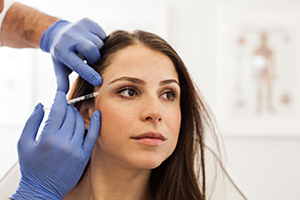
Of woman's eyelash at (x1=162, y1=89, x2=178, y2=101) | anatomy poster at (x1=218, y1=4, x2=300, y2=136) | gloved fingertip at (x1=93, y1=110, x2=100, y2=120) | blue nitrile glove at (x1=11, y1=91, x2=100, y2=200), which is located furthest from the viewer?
anatomy poster at (x1=218, y1=4, x2=300, y2=136)

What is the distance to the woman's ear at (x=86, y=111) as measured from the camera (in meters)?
1.19

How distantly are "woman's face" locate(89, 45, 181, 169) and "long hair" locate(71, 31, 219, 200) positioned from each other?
5 cm

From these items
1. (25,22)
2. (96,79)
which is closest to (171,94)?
(96,79)

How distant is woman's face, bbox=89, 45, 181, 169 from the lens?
41.1 inches

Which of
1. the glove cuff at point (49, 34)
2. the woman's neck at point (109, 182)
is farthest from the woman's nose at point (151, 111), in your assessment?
the glove cuff at point (49, 34)

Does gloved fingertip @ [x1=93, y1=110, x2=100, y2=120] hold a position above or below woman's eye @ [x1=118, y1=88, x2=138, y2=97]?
below

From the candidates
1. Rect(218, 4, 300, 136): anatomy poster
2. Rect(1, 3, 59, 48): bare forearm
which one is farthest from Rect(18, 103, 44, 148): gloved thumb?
Rect(218, 4, 300, 136): anatomy poster

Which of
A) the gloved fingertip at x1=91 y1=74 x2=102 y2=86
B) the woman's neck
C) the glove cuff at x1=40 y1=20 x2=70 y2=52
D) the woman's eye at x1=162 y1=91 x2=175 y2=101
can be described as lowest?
the woman's neck

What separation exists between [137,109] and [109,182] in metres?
0.32

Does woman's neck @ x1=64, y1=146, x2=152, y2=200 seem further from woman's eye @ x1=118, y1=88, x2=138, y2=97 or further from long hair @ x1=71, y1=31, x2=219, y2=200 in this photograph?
woman's eye @ x1=118, y1=88, x2=138, y2=97

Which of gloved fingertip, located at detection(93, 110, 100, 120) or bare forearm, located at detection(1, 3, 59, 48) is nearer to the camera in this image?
gloved fingertip, located at detection(93, 110, 100, 120)

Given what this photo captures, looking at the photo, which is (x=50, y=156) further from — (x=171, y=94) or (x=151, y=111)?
(x=171, y=94)

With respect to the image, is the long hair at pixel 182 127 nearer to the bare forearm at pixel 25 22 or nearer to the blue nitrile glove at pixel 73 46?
the blue nitrile glove at pixel 73 46

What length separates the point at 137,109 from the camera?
1063mm
